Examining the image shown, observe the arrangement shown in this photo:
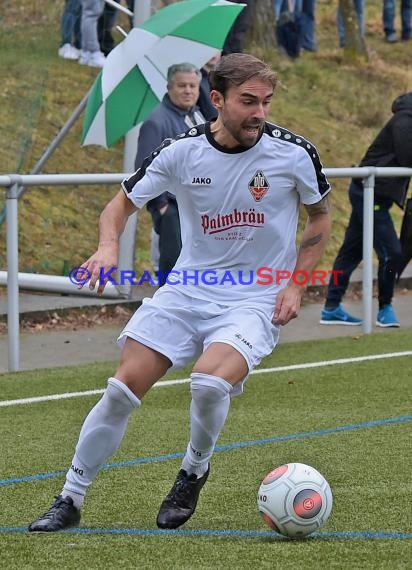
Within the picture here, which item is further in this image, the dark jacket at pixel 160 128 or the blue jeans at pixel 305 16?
the blue jeans at pixel 305 16

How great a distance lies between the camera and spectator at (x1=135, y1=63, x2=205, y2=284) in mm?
10055

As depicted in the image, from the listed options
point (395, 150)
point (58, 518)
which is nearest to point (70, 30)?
point (395, 150)

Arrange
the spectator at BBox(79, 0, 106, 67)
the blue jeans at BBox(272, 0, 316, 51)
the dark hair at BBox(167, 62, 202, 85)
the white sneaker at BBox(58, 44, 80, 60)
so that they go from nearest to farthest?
the dark hair at BBox(167, 62, 202, 85)
the spectator at BBox(79, 0, 106, 67)
the white sneaker at BBox(58, 44, 80, 60)
the blue jeans at BBox(272, 0, 316, 51)

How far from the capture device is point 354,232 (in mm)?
11492

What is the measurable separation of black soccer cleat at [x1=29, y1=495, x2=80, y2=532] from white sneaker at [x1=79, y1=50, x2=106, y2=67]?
956 centimetres

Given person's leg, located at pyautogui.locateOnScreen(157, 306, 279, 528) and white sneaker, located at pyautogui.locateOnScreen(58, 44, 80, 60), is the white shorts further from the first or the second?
white sneaker, located at pyautogui.locateOnScreen(58, 44, 80, 60)

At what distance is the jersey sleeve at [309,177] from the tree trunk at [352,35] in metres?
16.7

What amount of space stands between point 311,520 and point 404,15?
19.9 m

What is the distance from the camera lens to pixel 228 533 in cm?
529

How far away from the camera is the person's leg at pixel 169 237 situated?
10.1 m

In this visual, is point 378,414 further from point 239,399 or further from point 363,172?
point 363,172

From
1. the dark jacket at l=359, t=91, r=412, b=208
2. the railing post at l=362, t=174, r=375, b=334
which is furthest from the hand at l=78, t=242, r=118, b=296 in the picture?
the dark jacket at l=359, t=91, r=412, b=208

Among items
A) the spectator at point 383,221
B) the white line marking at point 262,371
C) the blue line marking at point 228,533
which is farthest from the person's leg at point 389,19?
the blue line marking at point 228,533

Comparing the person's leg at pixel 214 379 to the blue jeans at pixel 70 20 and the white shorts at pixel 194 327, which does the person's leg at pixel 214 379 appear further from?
the blue jeans at pixel 70 20
